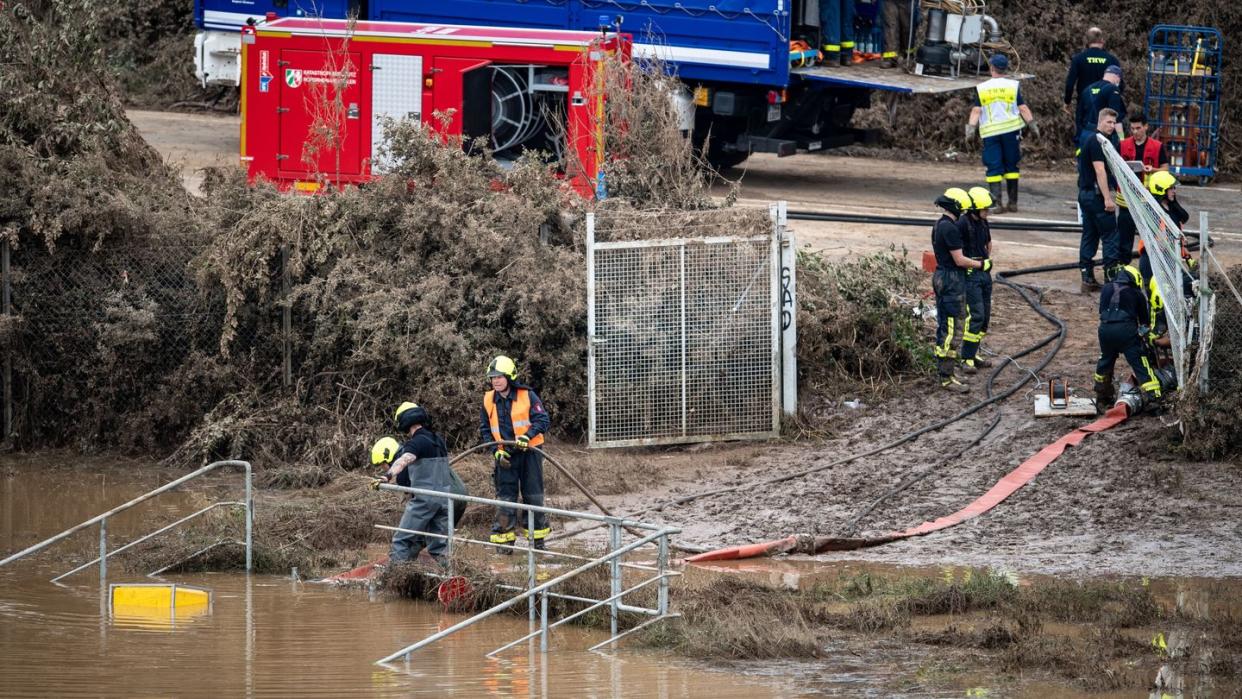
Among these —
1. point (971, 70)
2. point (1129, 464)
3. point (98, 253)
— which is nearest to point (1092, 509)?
point (1129, 464)

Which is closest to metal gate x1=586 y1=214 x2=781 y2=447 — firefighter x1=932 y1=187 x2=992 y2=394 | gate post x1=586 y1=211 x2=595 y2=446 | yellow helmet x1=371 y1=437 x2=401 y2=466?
gate post x1=586 y1=211 x2=595 y2=446

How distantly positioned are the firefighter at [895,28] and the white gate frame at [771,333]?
8.86 meters

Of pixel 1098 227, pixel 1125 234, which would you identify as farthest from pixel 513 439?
pixel 1098 227

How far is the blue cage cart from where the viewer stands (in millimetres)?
25000

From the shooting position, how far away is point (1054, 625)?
429 inches

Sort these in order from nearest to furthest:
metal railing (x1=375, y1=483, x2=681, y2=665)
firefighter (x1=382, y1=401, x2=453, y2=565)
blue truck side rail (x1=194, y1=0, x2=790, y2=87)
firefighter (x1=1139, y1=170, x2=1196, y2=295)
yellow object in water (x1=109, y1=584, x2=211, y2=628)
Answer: metal railing (x1=375, y1=483, x2=681, y2=665) → yellow object in water (x1=109, y1=584, x2=211, y2=628) → firefighter (x1=382, y1=401, x2=453, y2=565) → firefighter (x1=1139, y1=170, x2=1196, y2=295) → blue truck side rail (x1=194, y1=0, x2=790, y2=87)

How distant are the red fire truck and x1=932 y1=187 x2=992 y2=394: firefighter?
4.80 meters

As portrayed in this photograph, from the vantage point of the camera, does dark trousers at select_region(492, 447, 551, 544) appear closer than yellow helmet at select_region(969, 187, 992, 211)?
Yes

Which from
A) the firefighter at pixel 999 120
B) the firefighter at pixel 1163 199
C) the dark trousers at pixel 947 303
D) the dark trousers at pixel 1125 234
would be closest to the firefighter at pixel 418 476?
the dark trousers at pixel 947 303

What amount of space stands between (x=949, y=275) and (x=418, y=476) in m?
6.07

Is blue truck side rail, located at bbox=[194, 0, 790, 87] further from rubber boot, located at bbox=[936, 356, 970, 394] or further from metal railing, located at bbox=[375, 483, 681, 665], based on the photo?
metal railing, located at bbox=[375, 483, 681, 665]

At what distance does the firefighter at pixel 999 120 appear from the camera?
20.6 meters

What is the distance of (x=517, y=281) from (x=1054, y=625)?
22.9 ft

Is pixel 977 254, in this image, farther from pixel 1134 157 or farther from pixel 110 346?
pixel 110 346
